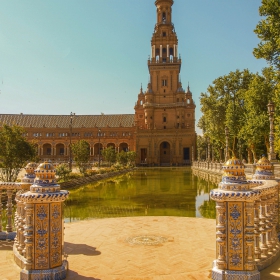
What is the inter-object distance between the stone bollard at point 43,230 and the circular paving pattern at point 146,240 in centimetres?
250

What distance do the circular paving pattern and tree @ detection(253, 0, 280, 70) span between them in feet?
52.9

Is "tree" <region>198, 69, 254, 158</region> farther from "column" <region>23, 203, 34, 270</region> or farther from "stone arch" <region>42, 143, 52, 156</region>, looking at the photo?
"stone arch" <region>42, 143, 52, 156</region>

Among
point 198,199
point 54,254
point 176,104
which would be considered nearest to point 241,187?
Answer: point 54,254

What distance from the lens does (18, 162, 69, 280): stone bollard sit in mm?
4820

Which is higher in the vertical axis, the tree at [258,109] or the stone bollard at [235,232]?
the tree at [258,109]

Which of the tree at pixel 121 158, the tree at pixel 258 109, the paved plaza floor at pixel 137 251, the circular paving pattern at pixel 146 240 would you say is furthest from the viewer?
the tree at pixel 121 158

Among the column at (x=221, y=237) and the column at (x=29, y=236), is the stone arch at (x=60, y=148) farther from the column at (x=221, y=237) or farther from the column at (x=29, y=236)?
the column at (x=221, y=237)

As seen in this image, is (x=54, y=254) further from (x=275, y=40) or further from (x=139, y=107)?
(x=139, y=107)

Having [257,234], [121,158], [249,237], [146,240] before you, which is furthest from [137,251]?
[121,158]

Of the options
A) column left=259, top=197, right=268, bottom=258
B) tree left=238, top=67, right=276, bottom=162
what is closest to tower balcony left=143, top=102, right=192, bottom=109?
tree left=238, top=67, right=276, bottom=162

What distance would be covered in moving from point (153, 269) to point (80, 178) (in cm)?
2306

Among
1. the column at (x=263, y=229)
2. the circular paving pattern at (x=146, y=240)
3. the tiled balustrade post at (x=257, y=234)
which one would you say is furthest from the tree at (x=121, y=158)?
the tiled balustrade post at (x=257, y=234)

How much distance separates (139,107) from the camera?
82.2m

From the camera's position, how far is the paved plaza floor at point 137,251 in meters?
5.32
